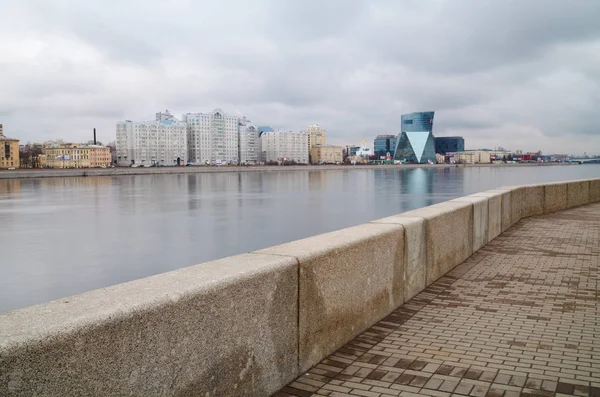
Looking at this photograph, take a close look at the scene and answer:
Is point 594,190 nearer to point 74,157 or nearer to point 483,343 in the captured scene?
point 483,343

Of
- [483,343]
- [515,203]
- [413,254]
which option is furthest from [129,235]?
Answer: [483,343]

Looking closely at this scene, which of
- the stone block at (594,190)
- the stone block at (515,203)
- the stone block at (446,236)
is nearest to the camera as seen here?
the stone block at (446,236)

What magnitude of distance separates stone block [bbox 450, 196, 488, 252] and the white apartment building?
185m

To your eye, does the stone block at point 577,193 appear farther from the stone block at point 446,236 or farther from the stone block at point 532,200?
the stone block at point 446,236

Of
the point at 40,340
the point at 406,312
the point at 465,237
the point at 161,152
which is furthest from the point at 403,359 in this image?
the point at 161,152

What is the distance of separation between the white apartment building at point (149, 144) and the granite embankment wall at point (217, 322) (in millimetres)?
188809

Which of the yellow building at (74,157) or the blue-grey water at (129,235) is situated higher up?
the yellow building at (74,157)

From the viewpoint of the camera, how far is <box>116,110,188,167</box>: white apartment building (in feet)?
616

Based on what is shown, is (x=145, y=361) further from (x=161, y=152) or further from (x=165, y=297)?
(x=161, y=152)

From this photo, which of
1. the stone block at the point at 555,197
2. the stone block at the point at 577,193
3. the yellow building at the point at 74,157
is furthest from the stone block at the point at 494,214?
the yellow building at the point at 74,157

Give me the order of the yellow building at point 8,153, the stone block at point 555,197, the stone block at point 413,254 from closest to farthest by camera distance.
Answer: the stone block at point 413,254 → the stone block at point 555,197 → the yellow building at point 8,153

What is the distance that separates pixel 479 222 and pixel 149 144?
190 meters

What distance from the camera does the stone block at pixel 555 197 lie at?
1390cm

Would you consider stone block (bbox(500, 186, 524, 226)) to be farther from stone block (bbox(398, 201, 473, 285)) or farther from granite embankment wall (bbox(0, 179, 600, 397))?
granite embankment wall (bbox(0, 179, 600, 397))
